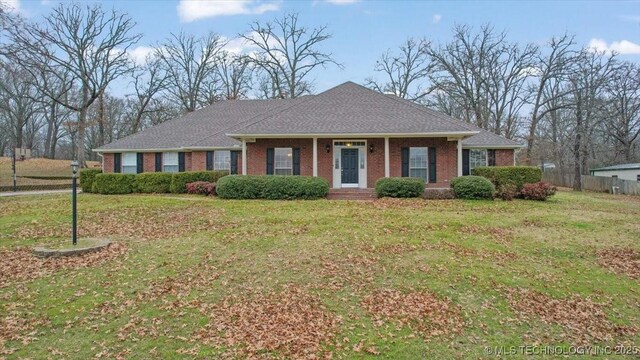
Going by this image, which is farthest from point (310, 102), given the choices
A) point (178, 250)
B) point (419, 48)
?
point (419, 48)

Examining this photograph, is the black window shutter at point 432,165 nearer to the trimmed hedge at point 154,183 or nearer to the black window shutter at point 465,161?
the black window shutter at point 465,161

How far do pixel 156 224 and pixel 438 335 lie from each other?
8.87 metres

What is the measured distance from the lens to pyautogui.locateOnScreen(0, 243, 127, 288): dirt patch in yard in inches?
266

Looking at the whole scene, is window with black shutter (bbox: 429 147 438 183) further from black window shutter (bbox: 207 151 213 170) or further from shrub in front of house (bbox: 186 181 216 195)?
black window shutter (bbox: 207 151 213 170)

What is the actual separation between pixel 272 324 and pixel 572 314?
4419 mm

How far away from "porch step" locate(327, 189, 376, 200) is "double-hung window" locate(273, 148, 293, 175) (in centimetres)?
274

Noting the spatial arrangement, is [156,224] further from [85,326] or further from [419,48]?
[419,48]

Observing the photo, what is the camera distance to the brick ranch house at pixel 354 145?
17.6 meters

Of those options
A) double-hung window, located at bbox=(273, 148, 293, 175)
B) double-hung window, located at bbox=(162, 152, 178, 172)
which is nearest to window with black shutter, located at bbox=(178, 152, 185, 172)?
double-hung window, located at bbox=(162, 152, 178, 172)

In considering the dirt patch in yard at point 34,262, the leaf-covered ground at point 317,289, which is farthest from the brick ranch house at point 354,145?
the dirt patch in yard at point 34,262

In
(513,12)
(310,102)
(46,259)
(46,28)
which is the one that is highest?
(46,28)

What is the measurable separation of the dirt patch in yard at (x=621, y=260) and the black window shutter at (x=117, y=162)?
23268 mm

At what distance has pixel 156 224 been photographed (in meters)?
11.3

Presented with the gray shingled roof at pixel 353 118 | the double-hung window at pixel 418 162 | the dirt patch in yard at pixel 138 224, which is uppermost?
the gray shingled roof at pixel 353 118
